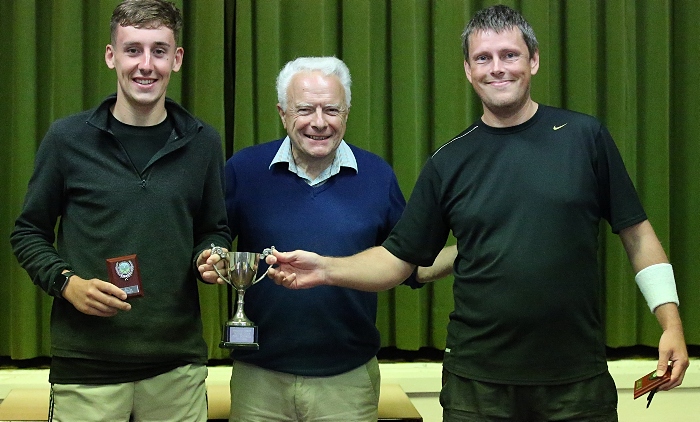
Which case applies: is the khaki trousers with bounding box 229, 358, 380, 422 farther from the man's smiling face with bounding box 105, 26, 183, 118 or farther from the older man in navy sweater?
the man's smiling face with bounding box 105, 26, 183, 118

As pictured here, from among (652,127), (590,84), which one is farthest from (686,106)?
(590,84)

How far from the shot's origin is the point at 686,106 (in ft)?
11.7

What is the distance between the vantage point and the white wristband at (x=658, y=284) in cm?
185

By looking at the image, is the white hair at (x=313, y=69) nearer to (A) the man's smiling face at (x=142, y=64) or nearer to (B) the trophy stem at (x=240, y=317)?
(A) the man's smiling face at (x=142, y=64)

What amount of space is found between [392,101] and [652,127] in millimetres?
1233

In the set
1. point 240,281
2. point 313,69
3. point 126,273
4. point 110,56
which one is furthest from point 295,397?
point 110,56

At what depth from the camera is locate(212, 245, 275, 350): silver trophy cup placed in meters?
1.99

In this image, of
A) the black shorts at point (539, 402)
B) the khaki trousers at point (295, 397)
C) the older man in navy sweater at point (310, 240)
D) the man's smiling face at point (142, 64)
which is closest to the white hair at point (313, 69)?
the older man in navy sweater at point (310, 240)

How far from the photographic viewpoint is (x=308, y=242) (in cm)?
219

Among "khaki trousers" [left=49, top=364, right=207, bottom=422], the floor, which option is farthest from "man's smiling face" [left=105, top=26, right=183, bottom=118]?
the floor

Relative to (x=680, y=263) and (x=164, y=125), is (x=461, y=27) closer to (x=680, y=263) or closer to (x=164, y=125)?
(x=680, y=263)

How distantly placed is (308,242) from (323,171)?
0.78 feet

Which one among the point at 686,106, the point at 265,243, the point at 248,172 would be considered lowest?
the point at 265,243

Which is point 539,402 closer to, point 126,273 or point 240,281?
point 240,281
